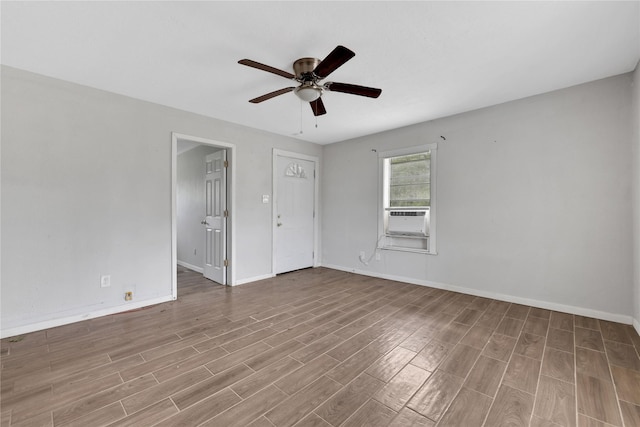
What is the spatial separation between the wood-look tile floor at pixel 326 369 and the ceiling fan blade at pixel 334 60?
228 cm

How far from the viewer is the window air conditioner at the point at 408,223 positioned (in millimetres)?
4211

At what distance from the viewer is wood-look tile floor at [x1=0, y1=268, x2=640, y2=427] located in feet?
5.16

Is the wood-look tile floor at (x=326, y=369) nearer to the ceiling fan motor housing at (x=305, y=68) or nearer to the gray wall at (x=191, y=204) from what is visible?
the gray wall at (x=191, y=204)

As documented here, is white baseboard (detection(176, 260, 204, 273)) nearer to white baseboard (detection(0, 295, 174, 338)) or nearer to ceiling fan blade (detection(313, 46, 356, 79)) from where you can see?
white baseboard (detection(0, 295, 174, 338))

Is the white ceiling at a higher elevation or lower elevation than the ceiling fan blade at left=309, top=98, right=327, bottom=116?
higher

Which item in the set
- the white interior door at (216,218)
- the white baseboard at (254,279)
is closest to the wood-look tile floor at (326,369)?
the white baseboard at (254,279)

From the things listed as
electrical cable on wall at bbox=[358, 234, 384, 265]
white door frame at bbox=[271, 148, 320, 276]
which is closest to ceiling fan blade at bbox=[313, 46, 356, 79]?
white door frame at bbox=[271, 148, 320, 276]

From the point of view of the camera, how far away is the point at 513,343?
240 cm

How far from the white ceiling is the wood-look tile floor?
2.58 meters

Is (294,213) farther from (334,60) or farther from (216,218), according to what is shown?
(334,60)

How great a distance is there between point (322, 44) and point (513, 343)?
10.2 feet

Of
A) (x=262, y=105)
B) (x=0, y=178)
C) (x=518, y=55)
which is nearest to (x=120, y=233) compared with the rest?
(x=0, y=178)

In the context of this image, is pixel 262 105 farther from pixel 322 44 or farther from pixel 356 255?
pixel 356 255

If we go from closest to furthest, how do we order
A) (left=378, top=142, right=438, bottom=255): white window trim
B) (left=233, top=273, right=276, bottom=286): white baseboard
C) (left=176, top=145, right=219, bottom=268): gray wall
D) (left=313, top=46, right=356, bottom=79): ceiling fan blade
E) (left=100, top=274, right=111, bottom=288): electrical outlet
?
(left=313, top=46, right=356, bottom=79): ceiling fan blade
(left=100, top=274, right=111, bottom=288): electrical outlet
(left=378, top=142, right=438, bottom=255): white window trim
(left=233, top=273, right=276, bottom=286): white baseboard
(left=176, top=145, right=219, bottom=268): gray wall
